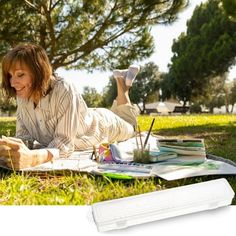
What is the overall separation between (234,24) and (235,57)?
391 mm

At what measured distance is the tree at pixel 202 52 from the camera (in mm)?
4645

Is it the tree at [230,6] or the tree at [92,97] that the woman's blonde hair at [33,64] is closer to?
the tree at [230,6]

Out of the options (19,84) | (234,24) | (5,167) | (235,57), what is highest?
(234,24)

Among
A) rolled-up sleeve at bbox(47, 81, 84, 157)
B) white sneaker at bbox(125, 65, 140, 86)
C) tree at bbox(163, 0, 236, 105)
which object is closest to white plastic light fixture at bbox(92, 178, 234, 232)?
rolled-up sleeve at bbox(47, 81, 84, 157)

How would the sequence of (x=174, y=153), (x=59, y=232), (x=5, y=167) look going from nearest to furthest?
(x=59, y=232), (x=5, y=167), (x=174, y=153)

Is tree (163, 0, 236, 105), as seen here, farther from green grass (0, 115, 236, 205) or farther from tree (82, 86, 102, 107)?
green grass (0, 115, 236, 205)

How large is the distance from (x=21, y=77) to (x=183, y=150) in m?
0.43

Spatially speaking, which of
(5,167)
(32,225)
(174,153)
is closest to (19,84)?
(5,167)

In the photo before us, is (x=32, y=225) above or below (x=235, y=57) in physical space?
below

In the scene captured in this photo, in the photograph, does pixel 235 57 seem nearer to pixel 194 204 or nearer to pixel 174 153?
pixel 174 153

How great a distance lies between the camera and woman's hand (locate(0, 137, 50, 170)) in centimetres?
91

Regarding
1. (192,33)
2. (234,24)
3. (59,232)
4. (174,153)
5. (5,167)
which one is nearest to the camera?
(59,232)

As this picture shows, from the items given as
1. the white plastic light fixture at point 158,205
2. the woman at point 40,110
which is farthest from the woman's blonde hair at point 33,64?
the white plastic light fixture at point 158,205

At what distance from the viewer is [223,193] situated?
626 mm
